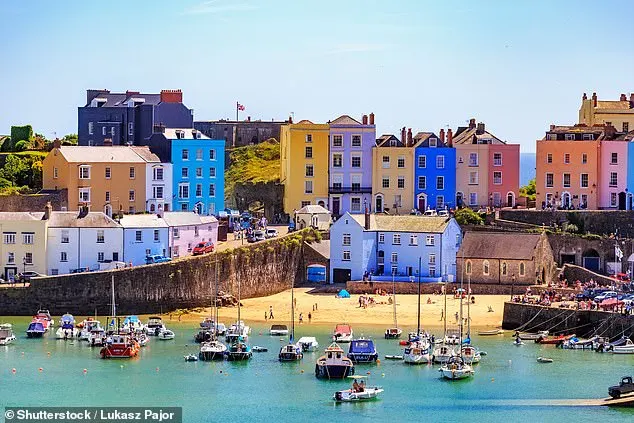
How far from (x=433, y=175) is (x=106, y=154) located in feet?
62.6

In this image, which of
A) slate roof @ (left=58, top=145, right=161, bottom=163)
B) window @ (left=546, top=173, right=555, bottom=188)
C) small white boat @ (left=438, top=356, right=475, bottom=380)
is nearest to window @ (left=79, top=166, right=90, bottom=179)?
slate roof @ (left=58, top=145, right=161, bottom=163)

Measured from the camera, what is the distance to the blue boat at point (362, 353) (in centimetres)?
7688

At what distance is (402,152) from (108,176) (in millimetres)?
17306

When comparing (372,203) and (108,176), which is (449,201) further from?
(108,176)

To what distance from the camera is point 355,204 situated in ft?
349

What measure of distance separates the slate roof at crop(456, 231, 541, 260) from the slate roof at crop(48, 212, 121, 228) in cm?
1836

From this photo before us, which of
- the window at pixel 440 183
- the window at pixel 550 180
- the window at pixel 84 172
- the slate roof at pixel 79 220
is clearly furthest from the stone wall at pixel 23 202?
the window at pixel 550 180

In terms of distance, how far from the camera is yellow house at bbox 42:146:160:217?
100938mm

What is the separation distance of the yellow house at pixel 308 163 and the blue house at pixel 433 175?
212 inches

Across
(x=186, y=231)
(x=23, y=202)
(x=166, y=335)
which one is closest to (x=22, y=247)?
(x=23, y=202)

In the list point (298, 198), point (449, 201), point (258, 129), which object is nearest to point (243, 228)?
point (298, 198)

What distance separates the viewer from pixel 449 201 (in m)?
106

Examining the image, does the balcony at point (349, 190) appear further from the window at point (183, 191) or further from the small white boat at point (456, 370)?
the small white boat at point (456, 370)

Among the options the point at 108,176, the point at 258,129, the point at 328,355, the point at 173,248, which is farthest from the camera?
the point at 258,129
